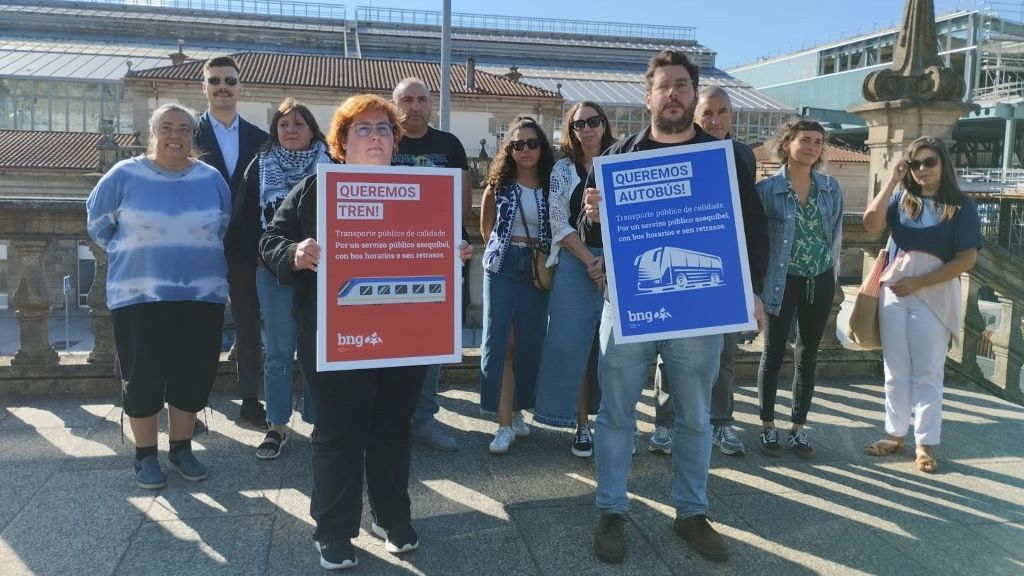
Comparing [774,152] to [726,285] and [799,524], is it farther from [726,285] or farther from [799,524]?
[799,524]

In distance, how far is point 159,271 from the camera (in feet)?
13.2

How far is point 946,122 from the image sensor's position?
8891mm

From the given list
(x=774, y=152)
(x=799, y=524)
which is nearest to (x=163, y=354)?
(x=799, y=524)

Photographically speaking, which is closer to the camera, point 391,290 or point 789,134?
point 391,290

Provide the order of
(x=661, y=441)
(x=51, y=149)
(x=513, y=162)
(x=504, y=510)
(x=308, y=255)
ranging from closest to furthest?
(x=308, y=255) → (x=504, y=510) → (x=513, y=162) → (x=661, y=441) → (x=51, y=149)

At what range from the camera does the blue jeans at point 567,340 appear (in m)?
4.36

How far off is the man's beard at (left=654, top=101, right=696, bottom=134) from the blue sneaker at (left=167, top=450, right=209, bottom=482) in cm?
293

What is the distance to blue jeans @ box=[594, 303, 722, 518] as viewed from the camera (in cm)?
351

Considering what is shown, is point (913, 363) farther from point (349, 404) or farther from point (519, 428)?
point (349, 404)

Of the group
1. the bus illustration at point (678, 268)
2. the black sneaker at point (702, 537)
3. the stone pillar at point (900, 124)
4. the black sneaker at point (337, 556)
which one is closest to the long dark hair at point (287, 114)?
the bus illustration at point (678, 268)

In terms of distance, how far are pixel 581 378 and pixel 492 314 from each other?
68 cm

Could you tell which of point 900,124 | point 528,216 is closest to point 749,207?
point 528,216

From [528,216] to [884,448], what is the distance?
265 centimetres

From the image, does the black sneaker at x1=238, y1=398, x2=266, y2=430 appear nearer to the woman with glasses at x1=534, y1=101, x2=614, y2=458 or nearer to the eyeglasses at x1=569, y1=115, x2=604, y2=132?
the woman with glasses at x1=534, y1=101, x2=614, y2=458
